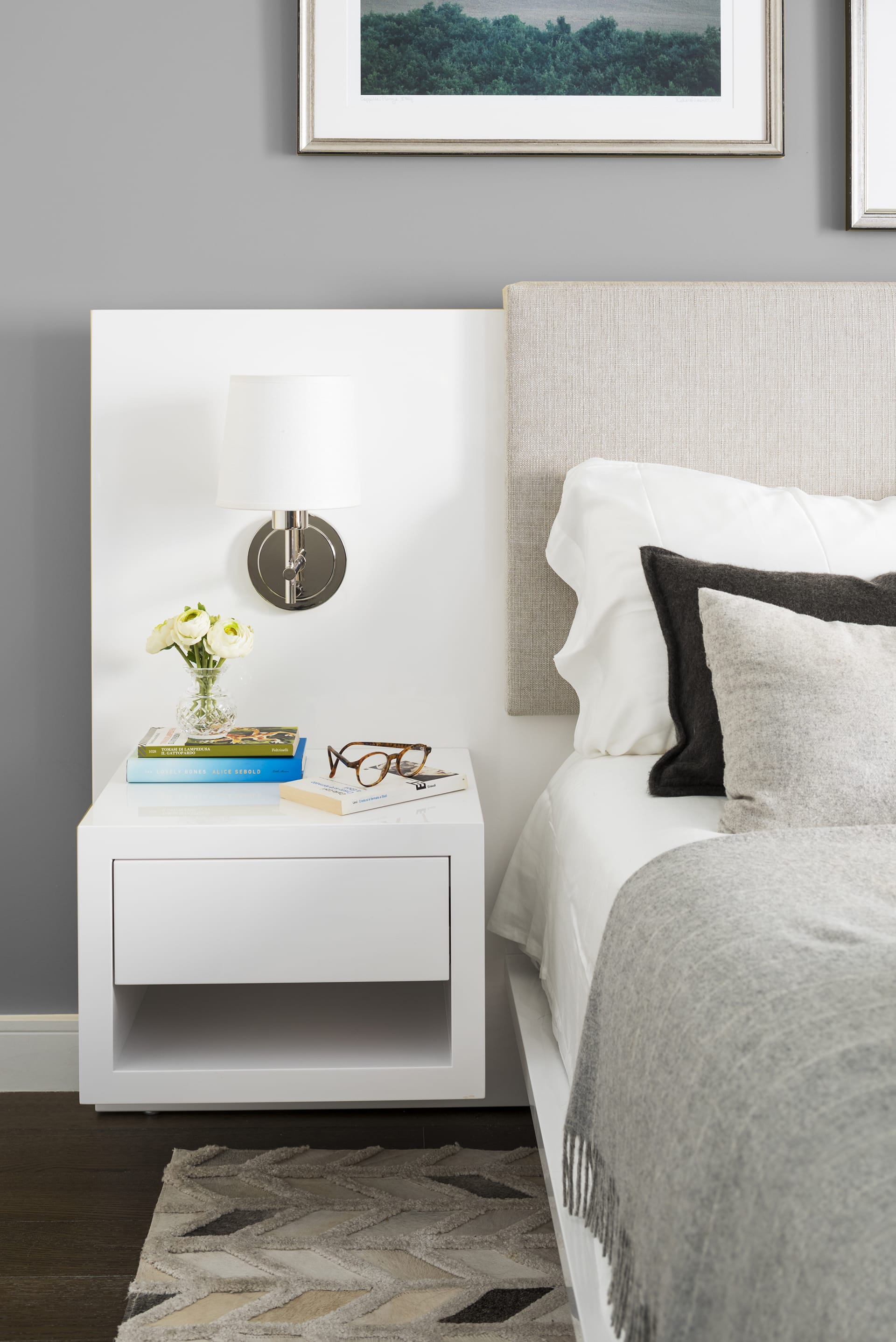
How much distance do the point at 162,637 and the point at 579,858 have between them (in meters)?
0.77

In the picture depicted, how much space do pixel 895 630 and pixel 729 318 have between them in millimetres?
743

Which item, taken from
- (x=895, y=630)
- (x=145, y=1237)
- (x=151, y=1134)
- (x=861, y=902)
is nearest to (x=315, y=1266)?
(x=145, y=1237)

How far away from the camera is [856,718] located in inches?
54.0

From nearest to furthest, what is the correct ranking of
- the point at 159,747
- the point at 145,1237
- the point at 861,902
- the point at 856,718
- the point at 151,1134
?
the point at 861,902 → the point at 856,718 → the point at 145,1237 → the point at 159,747 → the point at 151,1134

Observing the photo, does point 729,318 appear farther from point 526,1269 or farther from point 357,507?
point 526,1269

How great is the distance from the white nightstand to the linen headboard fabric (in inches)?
21.7

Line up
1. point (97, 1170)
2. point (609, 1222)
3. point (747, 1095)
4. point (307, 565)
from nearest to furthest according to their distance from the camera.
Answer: point (747, 1095)
point (609, 1222)
point (97, 1170)
point (307, 565)

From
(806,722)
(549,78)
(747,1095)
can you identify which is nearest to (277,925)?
(806,722)

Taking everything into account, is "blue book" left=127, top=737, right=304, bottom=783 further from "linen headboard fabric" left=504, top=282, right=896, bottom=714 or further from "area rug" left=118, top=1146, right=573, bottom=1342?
"area rug" left=118, top=1146, right=573, bottom=1342

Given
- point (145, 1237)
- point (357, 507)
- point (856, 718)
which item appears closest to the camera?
point (856, 718)

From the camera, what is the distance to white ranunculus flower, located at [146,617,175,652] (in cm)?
183

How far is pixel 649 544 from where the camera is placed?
1.79 m

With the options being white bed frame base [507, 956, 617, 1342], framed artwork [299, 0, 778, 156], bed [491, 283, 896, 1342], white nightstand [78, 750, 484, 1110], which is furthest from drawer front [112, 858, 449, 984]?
framed artwork [299, 0, 778, 156]

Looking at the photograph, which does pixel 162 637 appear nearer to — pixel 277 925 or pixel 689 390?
pixel 277 925
